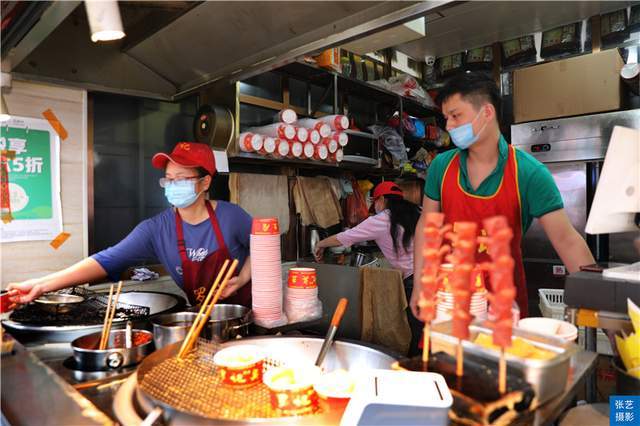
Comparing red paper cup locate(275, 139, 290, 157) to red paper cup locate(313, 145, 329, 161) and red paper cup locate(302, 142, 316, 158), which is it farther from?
red paper cup locate(313, 145, 329, 161)

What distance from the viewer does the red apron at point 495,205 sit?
183 cm

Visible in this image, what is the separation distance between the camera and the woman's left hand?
1800 millimetres

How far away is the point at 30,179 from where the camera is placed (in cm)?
262

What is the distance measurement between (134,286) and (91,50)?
4.84 feet

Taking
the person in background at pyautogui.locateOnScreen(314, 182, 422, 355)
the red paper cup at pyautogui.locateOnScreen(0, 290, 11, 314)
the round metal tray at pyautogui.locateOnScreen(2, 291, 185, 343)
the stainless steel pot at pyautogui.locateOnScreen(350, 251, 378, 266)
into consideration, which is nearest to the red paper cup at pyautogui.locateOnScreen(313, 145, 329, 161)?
the person in background at pyautogui.locateOnScreen(314, 182, 422, 355)

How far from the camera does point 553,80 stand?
170 inches

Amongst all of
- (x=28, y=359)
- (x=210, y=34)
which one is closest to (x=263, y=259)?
(x=28, y=359)

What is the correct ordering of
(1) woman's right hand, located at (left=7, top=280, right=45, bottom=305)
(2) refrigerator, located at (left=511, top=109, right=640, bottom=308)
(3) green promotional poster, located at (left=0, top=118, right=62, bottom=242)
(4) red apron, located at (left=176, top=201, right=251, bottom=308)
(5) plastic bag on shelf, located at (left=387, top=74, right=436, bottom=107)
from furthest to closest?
(5) plastic bag on shelf, located at (left=387, top=74, right=436, bottom=107) < (2) refrigerator, located at (left=511, top=109, right=640, bottom=308) < (3) green promotional poster, located at (left=0, top=118, right=62, bottom=242) < (4) red apron, located at (left=176, top=201, right=251, bottom=308) < (1) woman's right hand, located at (left=7, top=280, right=45, bottom=305)

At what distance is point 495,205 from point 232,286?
3.88 ft

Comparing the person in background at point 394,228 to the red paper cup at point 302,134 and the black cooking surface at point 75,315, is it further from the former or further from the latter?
the black cooking surface at point 75,315

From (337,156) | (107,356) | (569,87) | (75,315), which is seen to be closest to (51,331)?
(75,315)

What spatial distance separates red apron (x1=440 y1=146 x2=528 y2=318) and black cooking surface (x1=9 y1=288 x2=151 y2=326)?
138 centimetres

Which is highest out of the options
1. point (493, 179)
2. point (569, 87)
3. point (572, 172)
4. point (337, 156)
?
point (569, 87)

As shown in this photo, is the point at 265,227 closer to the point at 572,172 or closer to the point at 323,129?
the point at 323,129
